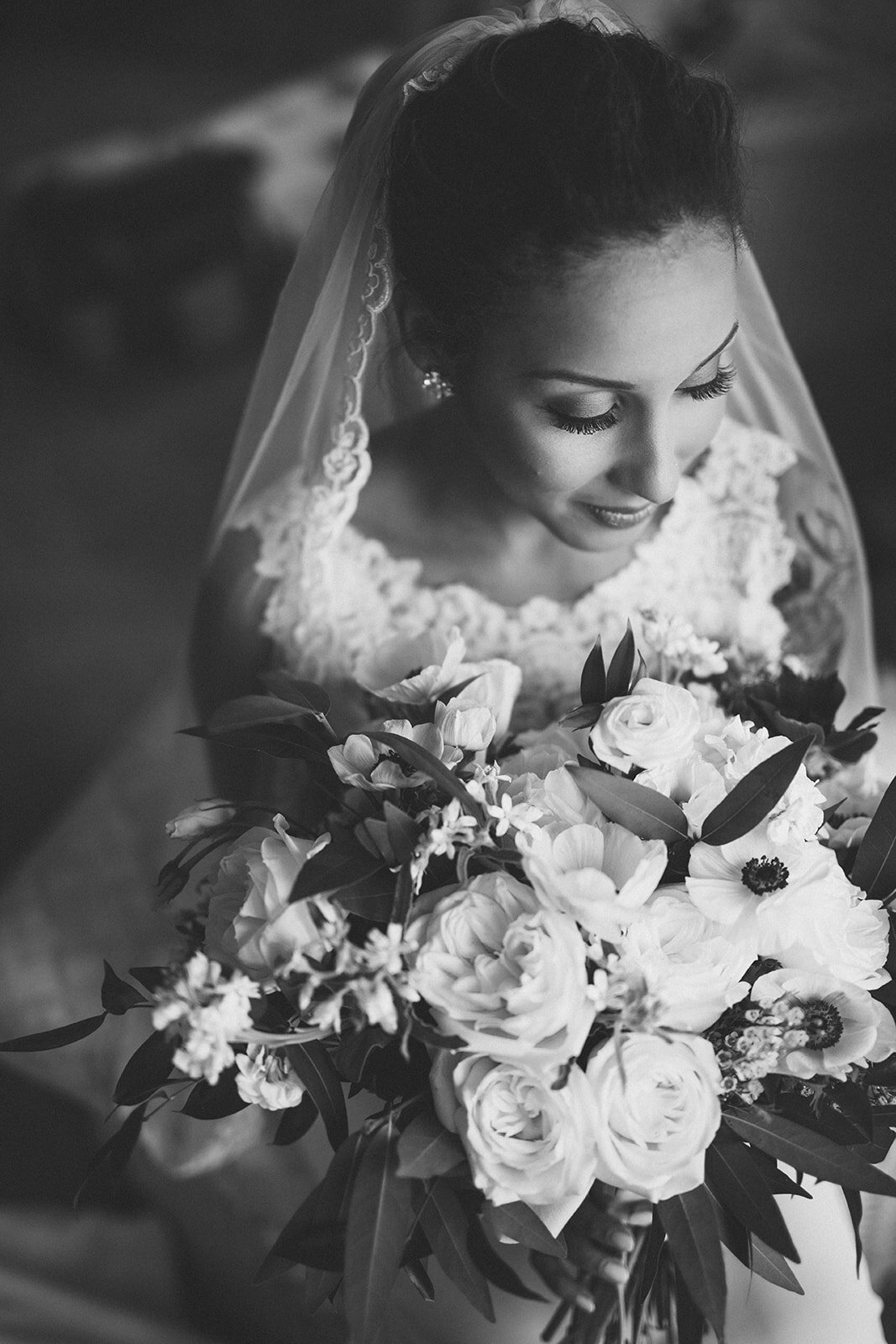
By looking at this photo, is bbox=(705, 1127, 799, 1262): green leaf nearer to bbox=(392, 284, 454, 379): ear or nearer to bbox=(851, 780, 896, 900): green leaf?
bbox=(851, 780, 896, 900): green leaf

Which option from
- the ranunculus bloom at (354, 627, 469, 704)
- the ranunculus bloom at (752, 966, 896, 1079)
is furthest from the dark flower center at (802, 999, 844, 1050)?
the ranunculus bloom at (354, 627, 469, 704)

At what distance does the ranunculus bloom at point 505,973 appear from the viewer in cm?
61

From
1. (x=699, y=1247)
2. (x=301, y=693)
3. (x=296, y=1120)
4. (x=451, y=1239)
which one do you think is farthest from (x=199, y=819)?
(x=699, y=1247)

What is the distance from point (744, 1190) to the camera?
67 cm

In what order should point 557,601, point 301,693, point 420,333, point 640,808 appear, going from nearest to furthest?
point 640,808
point 301,693
point 420,333
point 557,601

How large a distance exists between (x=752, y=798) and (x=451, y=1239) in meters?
0.34

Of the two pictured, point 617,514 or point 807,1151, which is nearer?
point 807,1151

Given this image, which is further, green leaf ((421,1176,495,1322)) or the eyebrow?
the eyebrow

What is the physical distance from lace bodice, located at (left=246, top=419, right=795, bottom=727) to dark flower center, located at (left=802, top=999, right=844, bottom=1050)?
0.54 m

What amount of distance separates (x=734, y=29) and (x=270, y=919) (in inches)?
56.8

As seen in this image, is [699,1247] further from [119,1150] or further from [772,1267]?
[119,1150]

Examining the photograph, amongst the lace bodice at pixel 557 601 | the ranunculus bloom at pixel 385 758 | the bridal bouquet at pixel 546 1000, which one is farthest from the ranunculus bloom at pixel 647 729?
the lace bodice at pixel 557 601

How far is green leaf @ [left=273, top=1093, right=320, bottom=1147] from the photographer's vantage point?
762mm

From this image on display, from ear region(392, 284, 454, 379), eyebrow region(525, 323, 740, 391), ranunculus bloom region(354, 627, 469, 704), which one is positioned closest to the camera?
ranunculus bloom region(354, 627, 469, 704)
